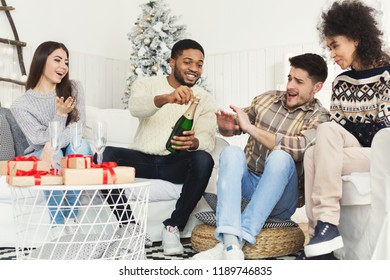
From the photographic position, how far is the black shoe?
1550 mm

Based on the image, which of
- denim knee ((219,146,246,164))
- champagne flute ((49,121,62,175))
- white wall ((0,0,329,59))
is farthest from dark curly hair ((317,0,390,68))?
white wall ((0,0,329,59))

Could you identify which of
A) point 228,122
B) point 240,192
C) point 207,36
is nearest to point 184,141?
point 228,122

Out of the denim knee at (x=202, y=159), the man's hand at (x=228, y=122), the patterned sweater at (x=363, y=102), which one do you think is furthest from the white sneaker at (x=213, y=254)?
the patterned sweater at (x=363, y=102)

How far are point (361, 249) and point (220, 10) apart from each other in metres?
3.00

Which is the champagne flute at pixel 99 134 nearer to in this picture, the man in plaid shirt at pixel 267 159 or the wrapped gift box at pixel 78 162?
the wrapped gift box at pixel 78 162

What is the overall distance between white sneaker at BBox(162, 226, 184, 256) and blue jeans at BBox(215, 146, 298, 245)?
269 mm

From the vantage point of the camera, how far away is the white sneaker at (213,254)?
5.69 feet

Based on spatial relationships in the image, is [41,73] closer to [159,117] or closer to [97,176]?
[159,117]

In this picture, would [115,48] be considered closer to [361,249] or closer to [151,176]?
[151,176]

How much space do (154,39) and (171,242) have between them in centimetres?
214

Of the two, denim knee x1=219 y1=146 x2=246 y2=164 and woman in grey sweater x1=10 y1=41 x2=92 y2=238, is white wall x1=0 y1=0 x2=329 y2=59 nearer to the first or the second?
woman in grey sweater x1=10 y1=41 x2=92 y2=238
